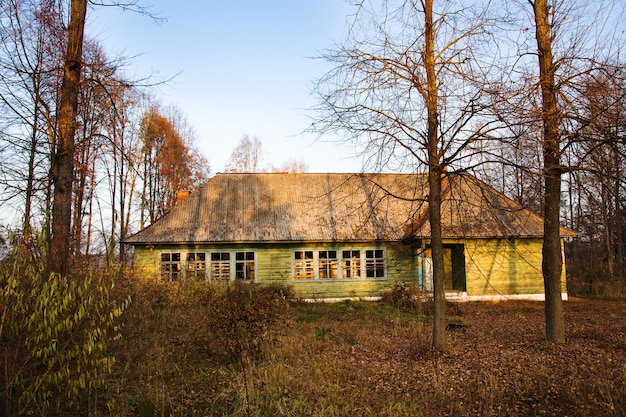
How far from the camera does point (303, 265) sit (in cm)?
1912

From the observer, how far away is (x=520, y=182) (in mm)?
8008

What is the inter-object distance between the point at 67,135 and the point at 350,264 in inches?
523

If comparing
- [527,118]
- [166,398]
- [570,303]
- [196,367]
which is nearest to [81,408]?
[166,398]

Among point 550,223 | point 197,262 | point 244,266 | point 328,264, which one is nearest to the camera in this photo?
point 550,223

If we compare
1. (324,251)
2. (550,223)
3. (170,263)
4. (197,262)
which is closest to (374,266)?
(324,251)

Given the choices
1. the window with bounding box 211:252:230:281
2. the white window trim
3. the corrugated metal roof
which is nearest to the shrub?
the white window trim

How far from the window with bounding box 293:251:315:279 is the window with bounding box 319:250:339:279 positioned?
1.31 feet

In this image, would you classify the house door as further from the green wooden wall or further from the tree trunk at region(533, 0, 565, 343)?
the tree trunk at region(533, 0, 565, 343)

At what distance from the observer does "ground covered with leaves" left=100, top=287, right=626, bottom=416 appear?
543cm

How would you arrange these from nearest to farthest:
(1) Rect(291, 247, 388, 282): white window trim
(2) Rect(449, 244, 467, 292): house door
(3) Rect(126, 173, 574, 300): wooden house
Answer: (3) Rect(126, 173, 574, 300): wooden house → (1) Rect(291, 247, 388, 282): white window trim → (2) Rect(449, 244, 467, 292): house door

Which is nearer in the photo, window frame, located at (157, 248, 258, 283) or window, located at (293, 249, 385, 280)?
window frame, located at (157, 248, 258, 283)

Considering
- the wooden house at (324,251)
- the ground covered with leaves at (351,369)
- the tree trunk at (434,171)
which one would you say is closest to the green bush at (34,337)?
the ground covered with leaves at (351,369)

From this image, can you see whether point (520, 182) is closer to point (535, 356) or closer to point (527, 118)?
point (527, 118)

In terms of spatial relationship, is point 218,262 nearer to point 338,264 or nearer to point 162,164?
point 338,264
